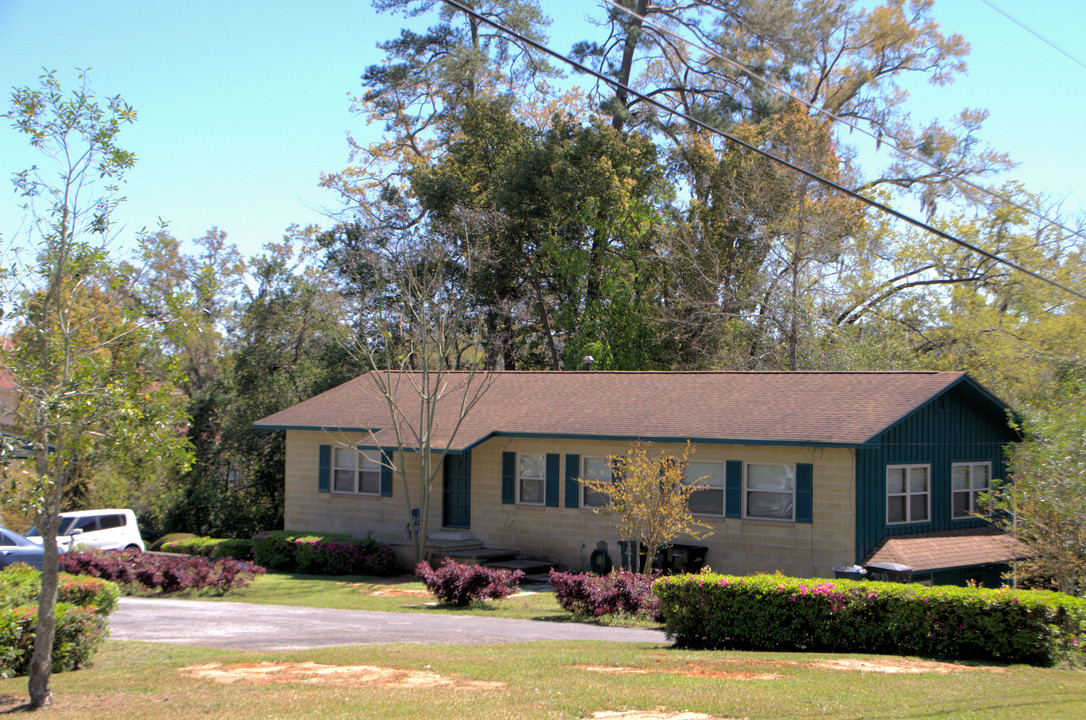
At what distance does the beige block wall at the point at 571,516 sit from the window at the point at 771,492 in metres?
0.20

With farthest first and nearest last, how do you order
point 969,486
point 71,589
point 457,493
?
point 457,493 → point 969,486 → point 71,589

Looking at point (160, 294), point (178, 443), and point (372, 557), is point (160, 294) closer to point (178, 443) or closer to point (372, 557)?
point (178, 443)

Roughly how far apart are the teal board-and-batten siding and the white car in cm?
1691

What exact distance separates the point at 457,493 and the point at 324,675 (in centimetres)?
1388

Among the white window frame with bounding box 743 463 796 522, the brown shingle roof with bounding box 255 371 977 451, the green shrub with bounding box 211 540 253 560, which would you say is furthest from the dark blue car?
the white window frame with bounding box 743 463 796 522

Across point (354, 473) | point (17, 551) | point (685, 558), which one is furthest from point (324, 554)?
point (685, 558)

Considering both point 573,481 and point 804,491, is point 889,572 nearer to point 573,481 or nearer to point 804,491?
point 804,491

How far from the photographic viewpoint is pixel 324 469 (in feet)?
83.7

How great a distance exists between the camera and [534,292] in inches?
1455

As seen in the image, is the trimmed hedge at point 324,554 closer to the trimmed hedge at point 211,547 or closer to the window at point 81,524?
the trimmed hedge at point 211,547

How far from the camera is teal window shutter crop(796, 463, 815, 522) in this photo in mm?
18000

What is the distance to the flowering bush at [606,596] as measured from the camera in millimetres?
15281

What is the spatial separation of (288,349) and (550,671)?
25.9 metres

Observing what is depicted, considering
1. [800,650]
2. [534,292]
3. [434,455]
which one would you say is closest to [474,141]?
[534,292]
